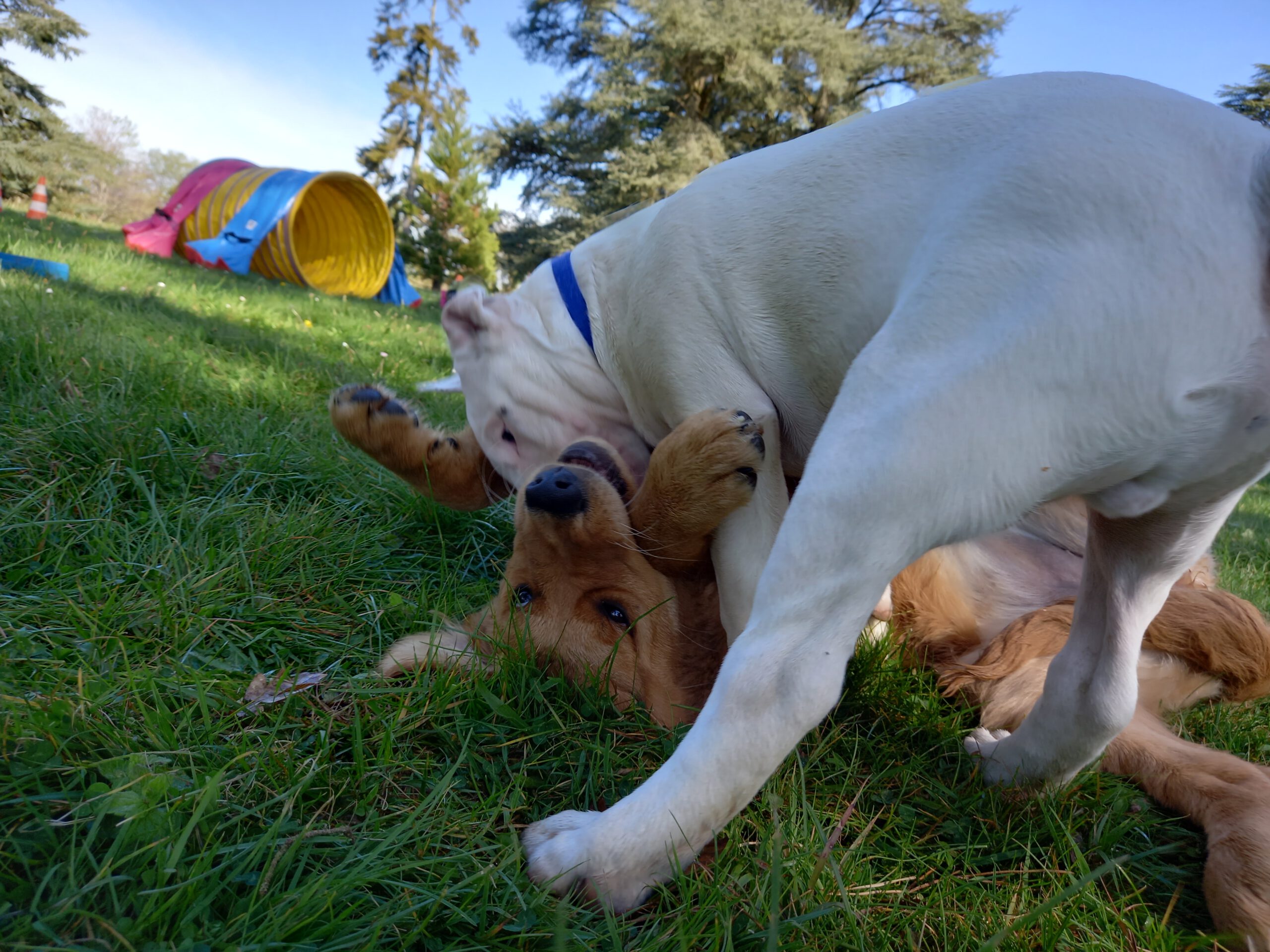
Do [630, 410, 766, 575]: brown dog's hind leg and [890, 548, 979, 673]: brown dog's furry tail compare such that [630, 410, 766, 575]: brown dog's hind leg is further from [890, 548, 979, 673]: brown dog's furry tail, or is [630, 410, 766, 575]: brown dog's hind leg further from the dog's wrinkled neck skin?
[890, 548, 979, 673]: brown dog's furry tail

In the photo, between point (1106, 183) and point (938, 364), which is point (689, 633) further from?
point (1106, 183)

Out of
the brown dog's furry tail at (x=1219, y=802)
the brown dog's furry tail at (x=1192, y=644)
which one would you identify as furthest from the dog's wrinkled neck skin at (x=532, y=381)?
the brown dog's furry tail at (x=1219, y=802)

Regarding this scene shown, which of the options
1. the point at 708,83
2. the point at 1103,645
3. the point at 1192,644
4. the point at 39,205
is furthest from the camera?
the point at 708,83

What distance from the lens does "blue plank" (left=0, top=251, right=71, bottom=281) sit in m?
5.43

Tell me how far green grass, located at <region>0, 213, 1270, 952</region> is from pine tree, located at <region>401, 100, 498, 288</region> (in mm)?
19109

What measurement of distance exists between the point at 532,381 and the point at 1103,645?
176 cm

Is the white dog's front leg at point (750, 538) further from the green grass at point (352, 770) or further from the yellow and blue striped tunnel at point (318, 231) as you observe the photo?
the yellow and blue striped tunnel at point (318, 231)

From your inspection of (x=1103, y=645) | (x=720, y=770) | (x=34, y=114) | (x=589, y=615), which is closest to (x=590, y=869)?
(x=720, y=770)

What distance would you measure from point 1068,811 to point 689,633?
1051 mm

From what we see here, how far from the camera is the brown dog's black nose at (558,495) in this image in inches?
79.9

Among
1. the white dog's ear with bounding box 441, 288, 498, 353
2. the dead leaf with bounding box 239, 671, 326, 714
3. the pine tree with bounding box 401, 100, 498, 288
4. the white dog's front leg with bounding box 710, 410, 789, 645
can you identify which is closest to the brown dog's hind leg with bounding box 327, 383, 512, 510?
the white dog's ear with bounding box 441, 288, 498, 353

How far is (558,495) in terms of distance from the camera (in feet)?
6.65

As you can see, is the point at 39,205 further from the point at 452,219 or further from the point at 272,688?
the point at 272,688

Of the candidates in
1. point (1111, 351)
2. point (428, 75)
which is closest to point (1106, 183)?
point (1111, 351)
